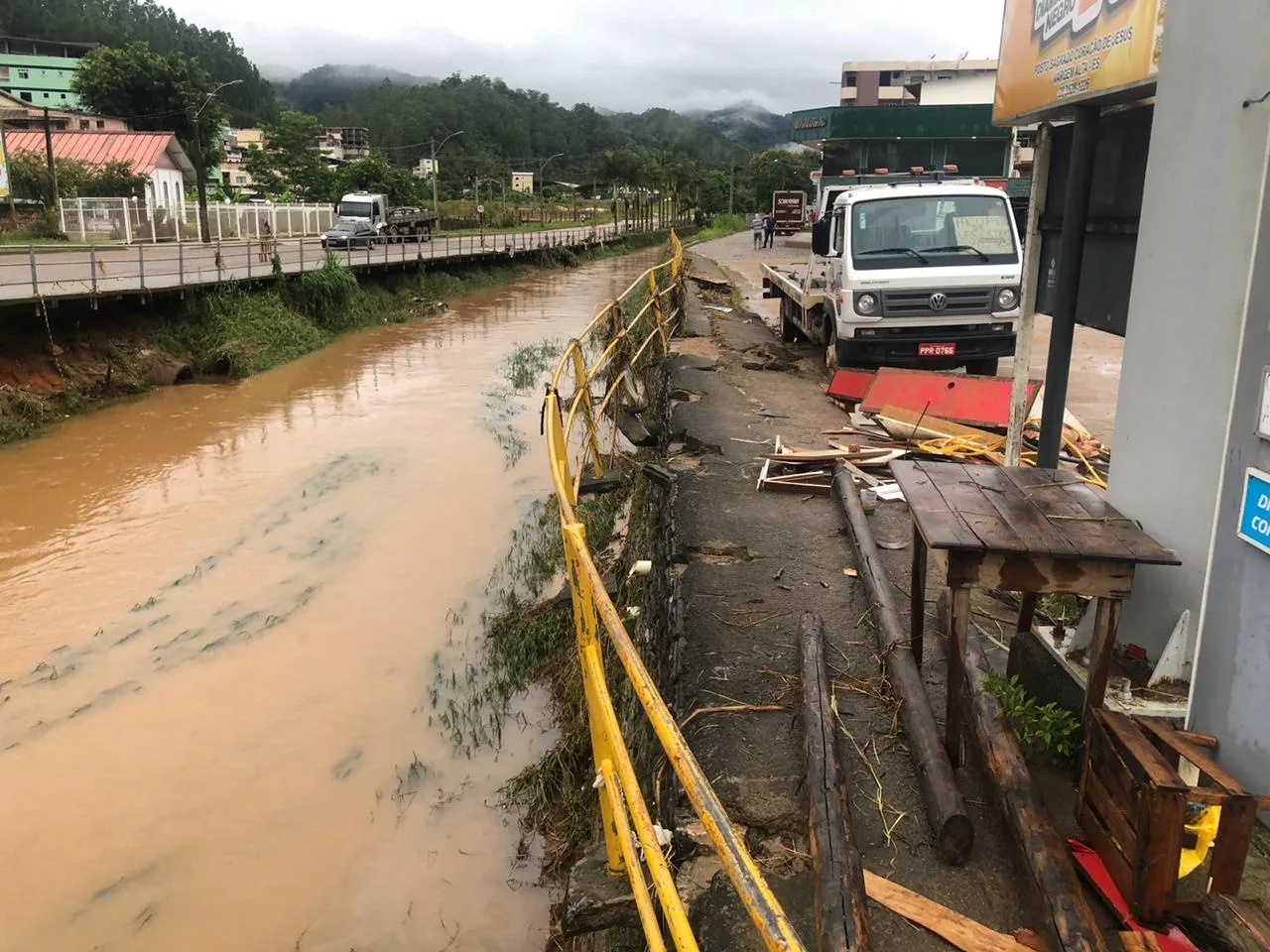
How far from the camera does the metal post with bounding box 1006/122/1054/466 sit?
A: 5621 mm

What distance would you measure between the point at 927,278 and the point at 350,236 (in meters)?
29.3

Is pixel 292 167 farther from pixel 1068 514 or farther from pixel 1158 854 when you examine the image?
pixel 1158 854

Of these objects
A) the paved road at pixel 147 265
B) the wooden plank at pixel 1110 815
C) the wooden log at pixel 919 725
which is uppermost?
the paved road at pixel 147 265

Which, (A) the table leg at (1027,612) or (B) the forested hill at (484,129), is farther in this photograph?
(B) the forested hill at (484,129)

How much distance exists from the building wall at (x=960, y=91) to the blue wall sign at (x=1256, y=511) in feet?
130

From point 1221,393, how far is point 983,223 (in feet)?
27.5

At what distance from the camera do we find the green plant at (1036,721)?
3457 mm

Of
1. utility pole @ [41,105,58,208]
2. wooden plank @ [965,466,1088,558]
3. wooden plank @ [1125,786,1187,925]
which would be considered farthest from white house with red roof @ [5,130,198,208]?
wooden plank @ [1125,786,1187,925]

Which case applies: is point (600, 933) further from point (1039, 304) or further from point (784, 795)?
point (1039, 304)

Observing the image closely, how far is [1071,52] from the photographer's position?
4.90 m

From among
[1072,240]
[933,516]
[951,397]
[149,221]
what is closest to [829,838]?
[933,516]

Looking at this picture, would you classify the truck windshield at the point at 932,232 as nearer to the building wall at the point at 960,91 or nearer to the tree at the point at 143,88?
the building wall at the point at 960,91

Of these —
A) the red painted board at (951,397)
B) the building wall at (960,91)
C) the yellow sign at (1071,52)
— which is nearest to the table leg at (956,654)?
the yellow sign at (1071,52)

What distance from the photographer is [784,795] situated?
11.4 ft
